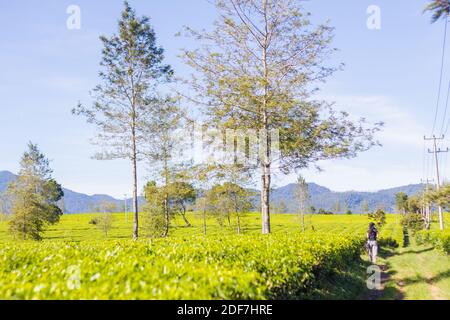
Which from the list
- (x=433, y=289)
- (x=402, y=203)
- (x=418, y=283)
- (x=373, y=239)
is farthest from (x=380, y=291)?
(x=402, y=203)

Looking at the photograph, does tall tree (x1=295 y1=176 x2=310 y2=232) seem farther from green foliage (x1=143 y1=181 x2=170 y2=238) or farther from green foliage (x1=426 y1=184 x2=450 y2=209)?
green foliage (x1=426 y1=184 x2=450 y2=209)

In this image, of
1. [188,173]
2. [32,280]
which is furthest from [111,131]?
[32,280]

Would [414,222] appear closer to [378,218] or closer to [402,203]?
[378,218]

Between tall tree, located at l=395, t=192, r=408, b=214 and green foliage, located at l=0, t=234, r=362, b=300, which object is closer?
green foliage, located at l=0, t=234, r=362, b=300

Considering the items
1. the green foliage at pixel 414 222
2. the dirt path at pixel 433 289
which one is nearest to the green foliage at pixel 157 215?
the dirt path at pixel 433 289

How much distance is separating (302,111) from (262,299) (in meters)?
14.2

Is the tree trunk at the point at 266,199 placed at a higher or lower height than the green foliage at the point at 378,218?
higher

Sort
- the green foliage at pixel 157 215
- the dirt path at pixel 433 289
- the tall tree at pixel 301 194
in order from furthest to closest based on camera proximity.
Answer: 1. the tall tree at pixel 301 194
2. the green foliage at pixel 157 215
3. the dirt path at pixel 433 289

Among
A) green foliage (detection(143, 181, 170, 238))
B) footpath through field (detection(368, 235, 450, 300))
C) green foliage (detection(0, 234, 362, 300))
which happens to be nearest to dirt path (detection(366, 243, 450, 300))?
footpath through field (detection(368, 235, 450, 300))

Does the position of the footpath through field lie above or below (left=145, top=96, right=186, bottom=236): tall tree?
below

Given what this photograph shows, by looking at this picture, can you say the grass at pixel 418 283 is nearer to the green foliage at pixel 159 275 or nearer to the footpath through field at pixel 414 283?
the footpath through field at pixel 414 283

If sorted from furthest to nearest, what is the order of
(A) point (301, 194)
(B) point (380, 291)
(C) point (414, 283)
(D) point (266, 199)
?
(A) point (301, 194) → (D) point (266, 199) → (C) point (414, 283) → (B) point (380, 291)

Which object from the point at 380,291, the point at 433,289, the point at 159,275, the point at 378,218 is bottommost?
the point at 380,291
